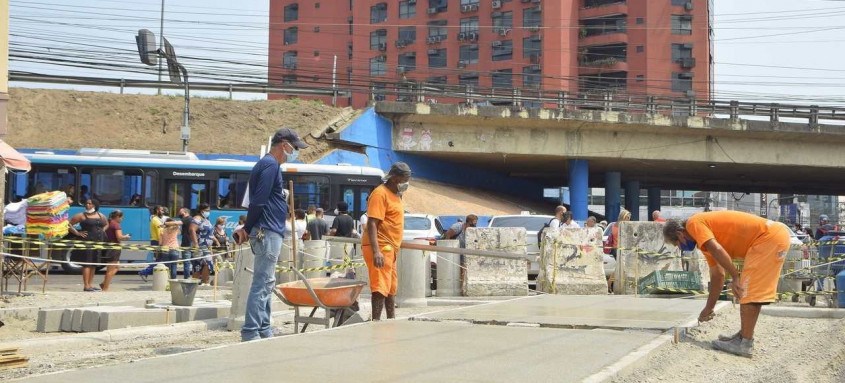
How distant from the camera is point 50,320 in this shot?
32.2ft

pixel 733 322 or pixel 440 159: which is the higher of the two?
pixel 440 159

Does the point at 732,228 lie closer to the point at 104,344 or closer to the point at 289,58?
the point at 104,344

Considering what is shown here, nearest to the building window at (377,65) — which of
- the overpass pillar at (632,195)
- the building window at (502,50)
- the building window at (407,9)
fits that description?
the building window at (407,9)

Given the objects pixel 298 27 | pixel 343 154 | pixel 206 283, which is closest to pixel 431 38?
pixel 298 27

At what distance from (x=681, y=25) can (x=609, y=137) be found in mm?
33314

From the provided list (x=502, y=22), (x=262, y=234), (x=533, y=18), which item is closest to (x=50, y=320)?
(x=262, y=234)

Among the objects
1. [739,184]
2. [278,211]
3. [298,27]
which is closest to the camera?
[278,211]

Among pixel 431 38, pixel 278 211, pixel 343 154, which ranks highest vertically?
pixel 431 38

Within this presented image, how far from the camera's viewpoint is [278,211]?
25.1ft

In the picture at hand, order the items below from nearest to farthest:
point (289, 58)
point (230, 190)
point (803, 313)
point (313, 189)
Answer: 1. point (803, 313)
2. point (230, 190)
3. point (313, 189)
4. point (289, 58)

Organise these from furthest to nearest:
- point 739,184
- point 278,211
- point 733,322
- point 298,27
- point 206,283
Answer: point 298,27
point 739,184
point 206,283
point 733,322
point 278,211

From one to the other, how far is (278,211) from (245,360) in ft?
7.21

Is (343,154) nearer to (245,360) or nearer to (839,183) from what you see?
(245,360)

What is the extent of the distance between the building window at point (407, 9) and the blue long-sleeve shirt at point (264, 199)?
224ft
